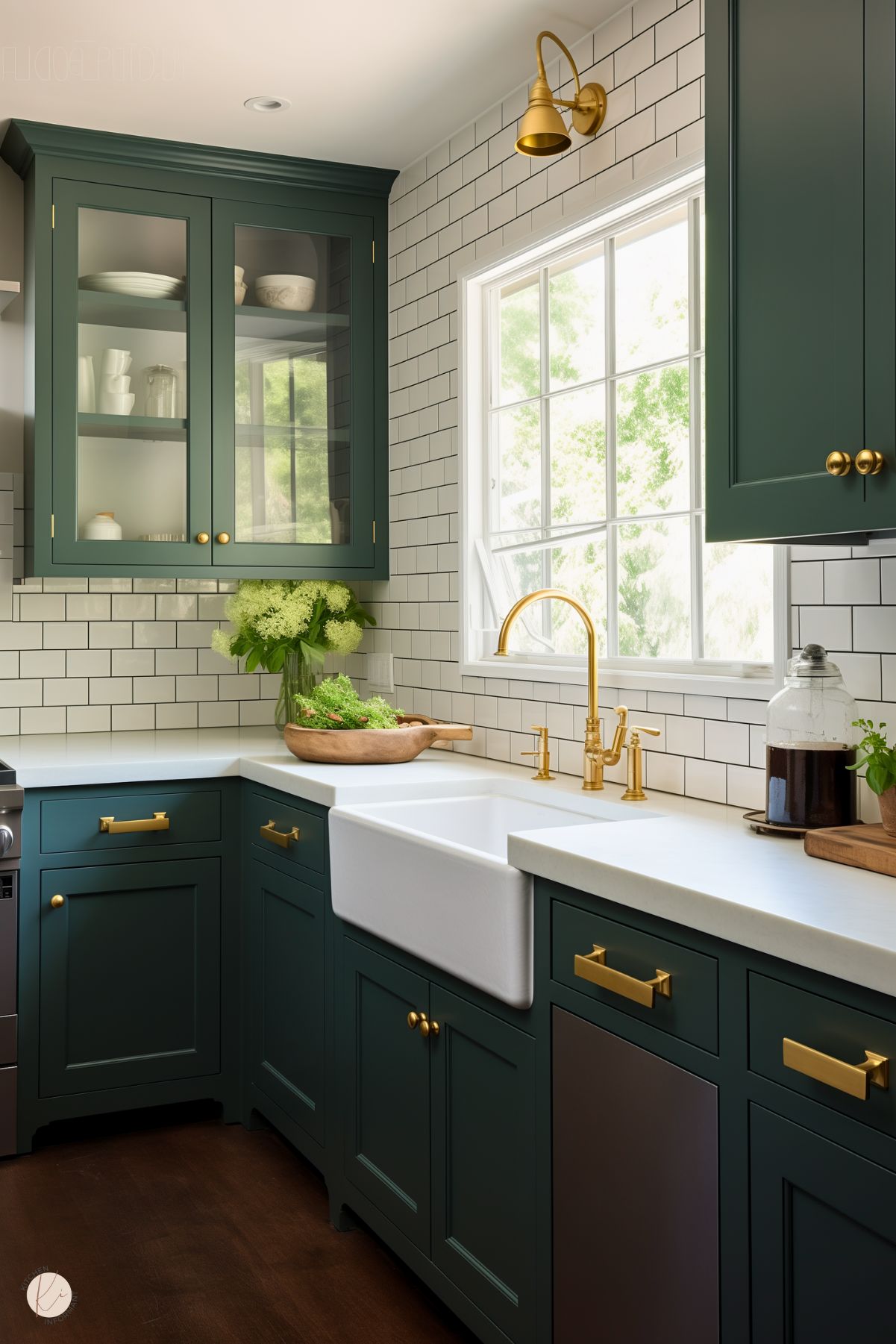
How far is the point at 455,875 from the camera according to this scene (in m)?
2.08

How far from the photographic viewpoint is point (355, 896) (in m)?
2.49

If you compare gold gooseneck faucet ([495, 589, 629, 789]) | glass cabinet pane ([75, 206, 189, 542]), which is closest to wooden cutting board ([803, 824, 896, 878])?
gold gooseneck faucet ([495, 589, 629, 789])

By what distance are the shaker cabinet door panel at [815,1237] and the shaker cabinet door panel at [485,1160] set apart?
0.54m

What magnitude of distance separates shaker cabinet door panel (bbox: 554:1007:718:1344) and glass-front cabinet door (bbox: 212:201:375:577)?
221cm

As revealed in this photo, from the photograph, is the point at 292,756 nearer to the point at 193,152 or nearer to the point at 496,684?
the point at 496,684

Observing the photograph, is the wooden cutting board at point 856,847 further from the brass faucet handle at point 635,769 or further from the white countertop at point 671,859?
the brass faucet handle at point 635,769

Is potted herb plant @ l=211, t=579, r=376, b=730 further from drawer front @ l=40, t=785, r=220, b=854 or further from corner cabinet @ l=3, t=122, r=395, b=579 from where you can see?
drawer front @ l=40, t=785, r=220, b=854

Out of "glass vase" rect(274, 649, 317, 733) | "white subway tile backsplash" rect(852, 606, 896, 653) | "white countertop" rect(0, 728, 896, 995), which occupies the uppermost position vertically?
"white subway tile backsplash" rect(852, 606, 896, 653)

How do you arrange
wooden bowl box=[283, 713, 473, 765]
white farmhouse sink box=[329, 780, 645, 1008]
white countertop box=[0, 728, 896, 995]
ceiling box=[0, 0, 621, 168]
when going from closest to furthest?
white countertop box=[0, 728, 896, 995] → white farmhouse sink box=[329, 780, 645, 1008] → ceiling box=[0, 0, 621, 168] → wooden bowl box=[283, 713, 473, 765]

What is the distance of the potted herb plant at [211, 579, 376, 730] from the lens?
3699 millimetres

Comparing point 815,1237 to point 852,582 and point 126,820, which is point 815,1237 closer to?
point 852,582

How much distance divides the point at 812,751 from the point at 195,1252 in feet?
5.45

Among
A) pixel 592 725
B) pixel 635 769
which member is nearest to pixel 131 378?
pixel 592 725

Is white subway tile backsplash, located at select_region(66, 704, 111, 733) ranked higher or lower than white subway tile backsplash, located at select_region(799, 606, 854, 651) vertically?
lower
